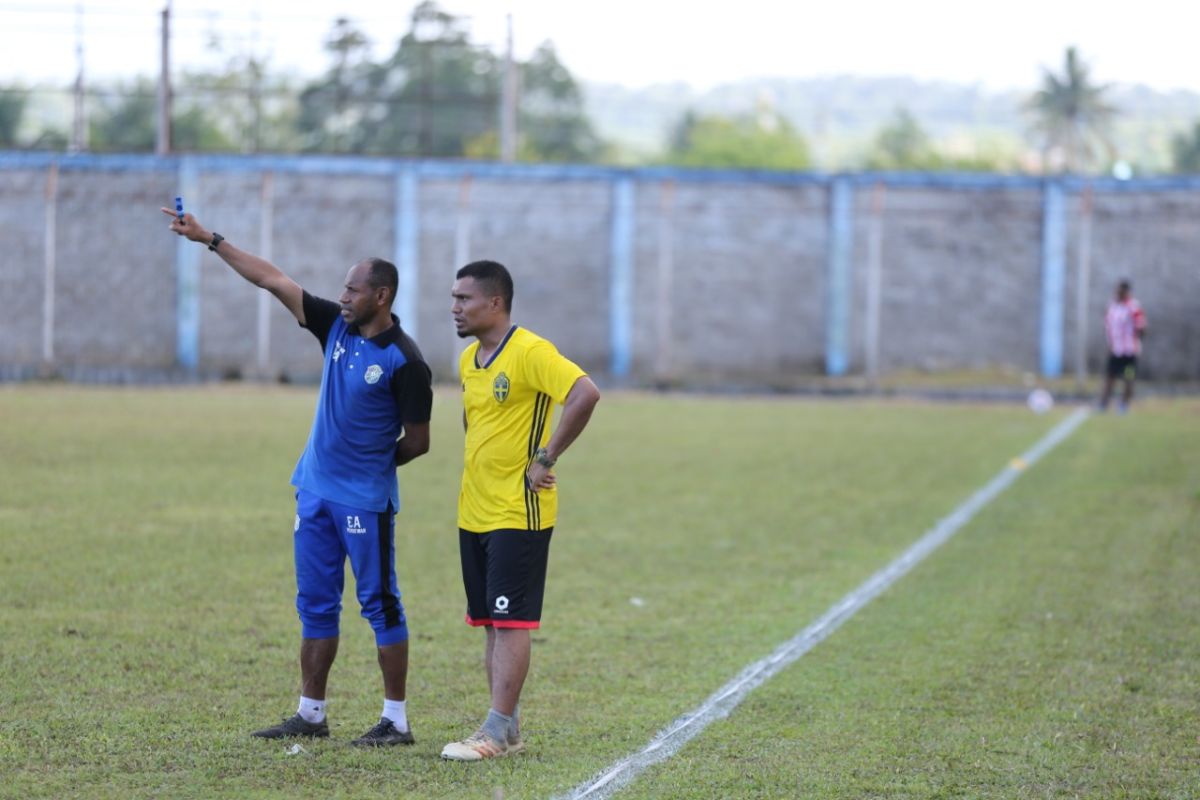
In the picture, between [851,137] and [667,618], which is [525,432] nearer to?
[667,618]

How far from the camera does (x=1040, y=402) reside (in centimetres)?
2719

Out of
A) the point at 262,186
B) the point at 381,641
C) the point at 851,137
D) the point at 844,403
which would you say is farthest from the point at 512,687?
the point at 851,137

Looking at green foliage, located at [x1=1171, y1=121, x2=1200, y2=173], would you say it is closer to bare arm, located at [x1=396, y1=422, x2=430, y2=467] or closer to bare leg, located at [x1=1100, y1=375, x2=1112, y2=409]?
bare leg, located at [x1=1100, y1=375, x2=1112, y2=409]

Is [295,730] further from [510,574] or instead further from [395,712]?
[510,574]

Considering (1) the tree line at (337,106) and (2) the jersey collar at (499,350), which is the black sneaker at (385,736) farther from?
(1) the tree line at (337,106)

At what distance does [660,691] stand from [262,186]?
24.7 meters

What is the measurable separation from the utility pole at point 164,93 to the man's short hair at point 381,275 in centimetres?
2540

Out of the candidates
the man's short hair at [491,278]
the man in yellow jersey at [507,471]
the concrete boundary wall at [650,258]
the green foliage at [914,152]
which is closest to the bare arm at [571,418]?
the man in yellow jersey at [507,471]

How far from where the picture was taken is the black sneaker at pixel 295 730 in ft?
21.6

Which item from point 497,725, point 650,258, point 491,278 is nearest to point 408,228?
point 650,258

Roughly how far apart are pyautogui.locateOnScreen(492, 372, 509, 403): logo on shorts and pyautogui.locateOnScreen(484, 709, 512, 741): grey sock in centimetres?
123

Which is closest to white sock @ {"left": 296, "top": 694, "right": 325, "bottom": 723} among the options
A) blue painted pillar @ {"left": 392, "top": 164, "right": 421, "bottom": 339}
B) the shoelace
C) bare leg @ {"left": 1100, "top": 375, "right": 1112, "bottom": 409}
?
the shoelace

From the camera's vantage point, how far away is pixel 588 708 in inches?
290

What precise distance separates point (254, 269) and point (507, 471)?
1342 millimetres
